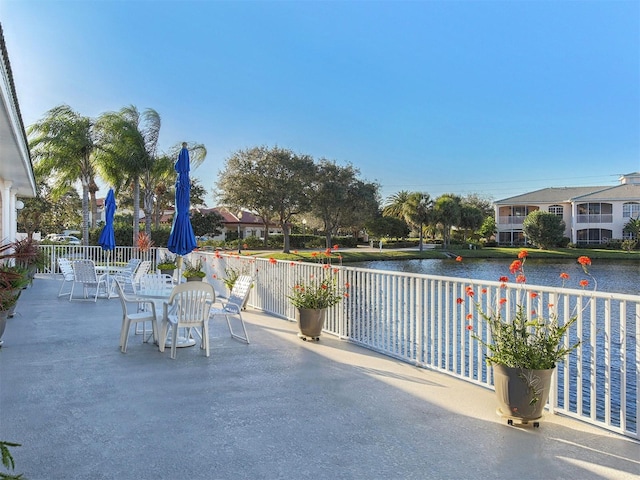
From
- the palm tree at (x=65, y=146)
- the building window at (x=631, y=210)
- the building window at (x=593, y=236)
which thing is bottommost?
the building window at (x=593, y=236)

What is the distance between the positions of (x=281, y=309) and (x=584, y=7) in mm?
11410

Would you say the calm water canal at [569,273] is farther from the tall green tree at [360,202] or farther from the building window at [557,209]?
the building window at [557,209]

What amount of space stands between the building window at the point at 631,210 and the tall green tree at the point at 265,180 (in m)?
31.4

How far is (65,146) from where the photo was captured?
17688mm

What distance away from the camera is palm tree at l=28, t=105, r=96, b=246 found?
17.7 m

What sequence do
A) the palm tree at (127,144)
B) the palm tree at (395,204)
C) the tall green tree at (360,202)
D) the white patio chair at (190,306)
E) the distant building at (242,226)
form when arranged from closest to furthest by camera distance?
the white patio chair at (190,306) < the palm tree at (127,144) < the tall green tree at (360,202) < the distant building at (242,226) < the palm tree at (395,204)

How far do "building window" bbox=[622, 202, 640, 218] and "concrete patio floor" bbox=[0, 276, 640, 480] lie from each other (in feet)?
153

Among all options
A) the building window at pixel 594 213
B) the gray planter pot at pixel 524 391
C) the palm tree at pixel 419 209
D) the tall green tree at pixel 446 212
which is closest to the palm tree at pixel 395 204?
the palm tree at pixel 419 209

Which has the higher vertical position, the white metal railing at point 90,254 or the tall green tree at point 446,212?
the tall green tree at point 446,212

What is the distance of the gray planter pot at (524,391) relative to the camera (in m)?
3.18

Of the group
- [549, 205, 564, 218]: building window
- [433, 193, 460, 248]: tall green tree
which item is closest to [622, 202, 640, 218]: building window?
[549, 205, 564, 218]: building window

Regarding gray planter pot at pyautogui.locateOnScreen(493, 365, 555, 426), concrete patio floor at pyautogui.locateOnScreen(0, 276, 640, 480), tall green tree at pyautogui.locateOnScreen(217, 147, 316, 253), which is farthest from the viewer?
tall green tree at pyautogui.locateOnScreen(217, 147, 316, 253)

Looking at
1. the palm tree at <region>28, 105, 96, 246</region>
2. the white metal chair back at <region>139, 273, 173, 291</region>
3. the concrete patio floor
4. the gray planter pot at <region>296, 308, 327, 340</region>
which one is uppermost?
the palm tree at <region>28, 105, 96, 246</region>

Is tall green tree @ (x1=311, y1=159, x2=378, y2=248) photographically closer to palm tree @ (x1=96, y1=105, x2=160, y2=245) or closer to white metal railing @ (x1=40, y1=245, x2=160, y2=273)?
palm tree @ (x1=96, y1=105, x2=160, y2=245)
